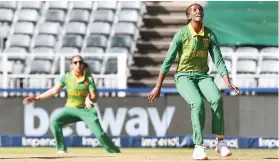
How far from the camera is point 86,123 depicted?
17.4 m

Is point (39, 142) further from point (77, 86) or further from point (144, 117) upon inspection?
point (77, 86)

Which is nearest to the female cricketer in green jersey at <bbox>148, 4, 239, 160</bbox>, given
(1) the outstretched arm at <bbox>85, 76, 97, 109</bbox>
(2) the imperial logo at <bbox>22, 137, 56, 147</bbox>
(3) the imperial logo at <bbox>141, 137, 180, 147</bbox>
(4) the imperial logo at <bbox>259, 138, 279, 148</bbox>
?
(1) the outstretched arm at <bbox>85, 76, 97, 109</bbox>

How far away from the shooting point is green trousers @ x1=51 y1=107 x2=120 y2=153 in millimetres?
17219

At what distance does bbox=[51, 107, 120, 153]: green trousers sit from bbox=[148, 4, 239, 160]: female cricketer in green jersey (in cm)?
437

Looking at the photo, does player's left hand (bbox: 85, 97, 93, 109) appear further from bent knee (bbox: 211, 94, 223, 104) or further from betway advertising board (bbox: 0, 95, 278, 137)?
betway advertising board (bbox: 0, 95, 278, 137)

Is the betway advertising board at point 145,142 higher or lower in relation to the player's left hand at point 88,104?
lower

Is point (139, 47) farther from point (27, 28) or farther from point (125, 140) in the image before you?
point (125, 140)

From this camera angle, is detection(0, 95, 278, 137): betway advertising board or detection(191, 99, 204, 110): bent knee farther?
detection(0, 95, 278, 137): betway advertising board

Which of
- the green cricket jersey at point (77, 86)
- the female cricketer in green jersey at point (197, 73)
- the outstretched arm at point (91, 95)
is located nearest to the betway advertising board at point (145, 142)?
the green cricket jersey at point (77, 86)

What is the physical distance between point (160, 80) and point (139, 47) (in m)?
14.8

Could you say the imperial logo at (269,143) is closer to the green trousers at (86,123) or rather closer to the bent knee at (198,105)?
the green trousers at (86,123)

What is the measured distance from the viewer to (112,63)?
80.4 ft

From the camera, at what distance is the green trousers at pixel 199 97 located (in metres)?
12.6

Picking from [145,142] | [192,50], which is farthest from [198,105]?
[145,142]
